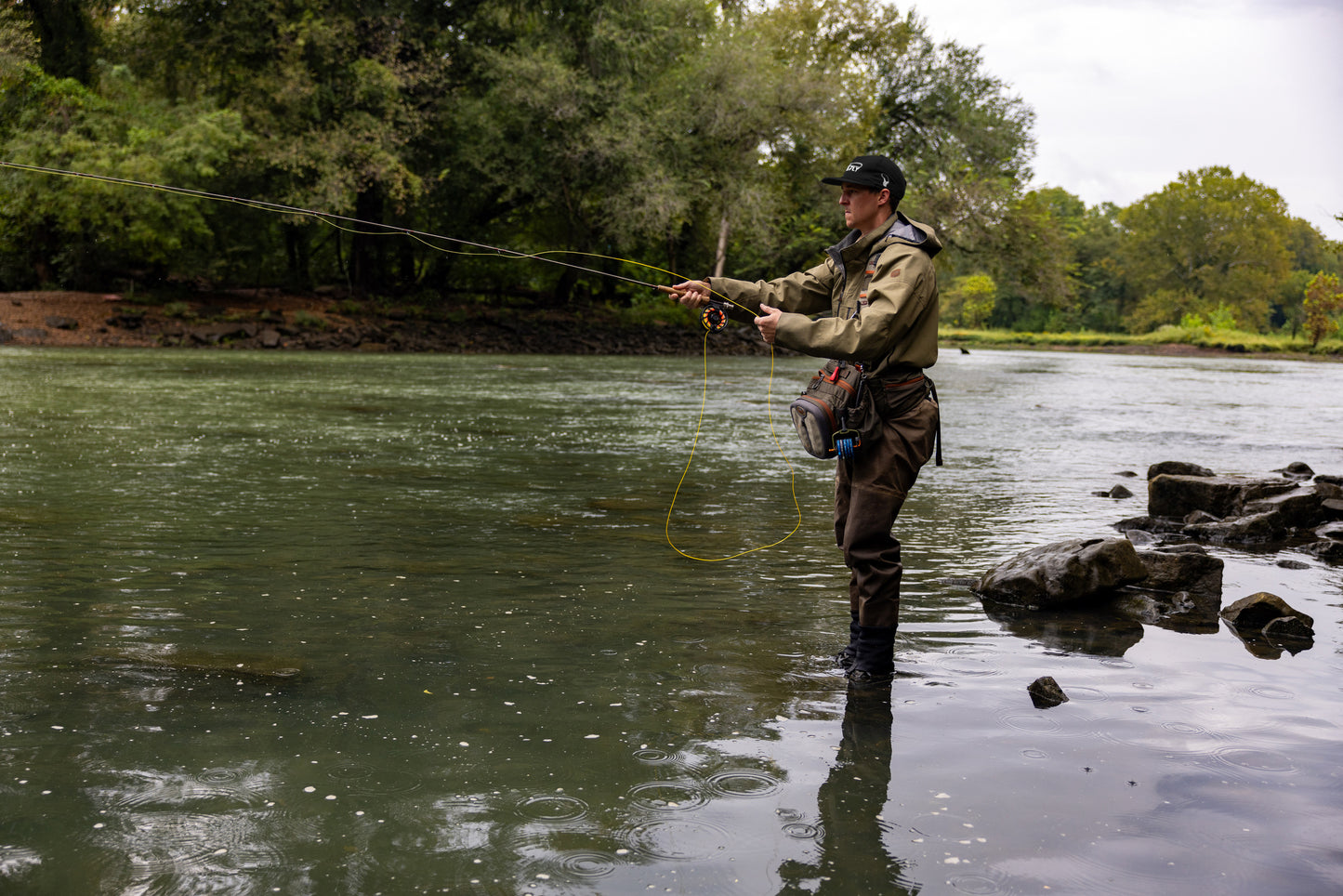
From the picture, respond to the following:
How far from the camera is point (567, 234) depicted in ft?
136

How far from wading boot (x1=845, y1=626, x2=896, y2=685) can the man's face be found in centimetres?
158

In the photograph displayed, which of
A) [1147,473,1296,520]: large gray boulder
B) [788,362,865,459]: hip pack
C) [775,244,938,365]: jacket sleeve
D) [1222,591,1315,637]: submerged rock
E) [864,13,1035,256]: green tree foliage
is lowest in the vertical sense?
[1222,591,1315,637]: submerged rock

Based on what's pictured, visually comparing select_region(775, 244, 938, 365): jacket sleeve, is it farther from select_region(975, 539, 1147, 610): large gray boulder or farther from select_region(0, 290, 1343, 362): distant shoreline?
select_region(0, 290, 1343, 362): distant shoreline

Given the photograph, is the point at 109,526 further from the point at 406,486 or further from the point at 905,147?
the point at 905,147

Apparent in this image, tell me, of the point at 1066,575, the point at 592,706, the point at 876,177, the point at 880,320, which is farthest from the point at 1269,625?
the point at 592,706

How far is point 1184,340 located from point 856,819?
7503cm

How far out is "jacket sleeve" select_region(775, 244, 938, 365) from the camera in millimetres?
4090

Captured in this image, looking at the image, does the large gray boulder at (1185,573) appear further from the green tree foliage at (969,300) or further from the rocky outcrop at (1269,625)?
the green tree foliage at (969,300)

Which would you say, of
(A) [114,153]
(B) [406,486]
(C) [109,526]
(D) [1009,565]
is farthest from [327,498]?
(A) [114,153]

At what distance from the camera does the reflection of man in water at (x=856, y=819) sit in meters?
2.73

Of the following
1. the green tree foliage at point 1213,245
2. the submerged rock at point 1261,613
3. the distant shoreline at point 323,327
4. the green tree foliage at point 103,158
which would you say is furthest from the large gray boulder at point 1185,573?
the green tree foliage at point 1213,245

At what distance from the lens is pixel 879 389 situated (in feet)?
14.3

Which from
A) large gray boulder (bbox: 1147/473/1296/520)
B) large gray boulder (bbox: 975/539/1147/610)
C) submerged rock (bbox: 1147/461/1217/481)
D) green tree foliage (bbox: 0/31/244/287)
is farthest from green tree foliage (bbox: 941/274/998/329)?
large gray boulder (bbox: 975/539/1147/610)

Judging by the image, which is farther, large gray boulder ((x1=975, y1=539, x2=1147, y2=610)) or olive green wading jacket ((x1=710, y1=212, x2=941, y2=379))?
large gray boulder ((x1=975, y1=539, x2=1147, y2=610))
